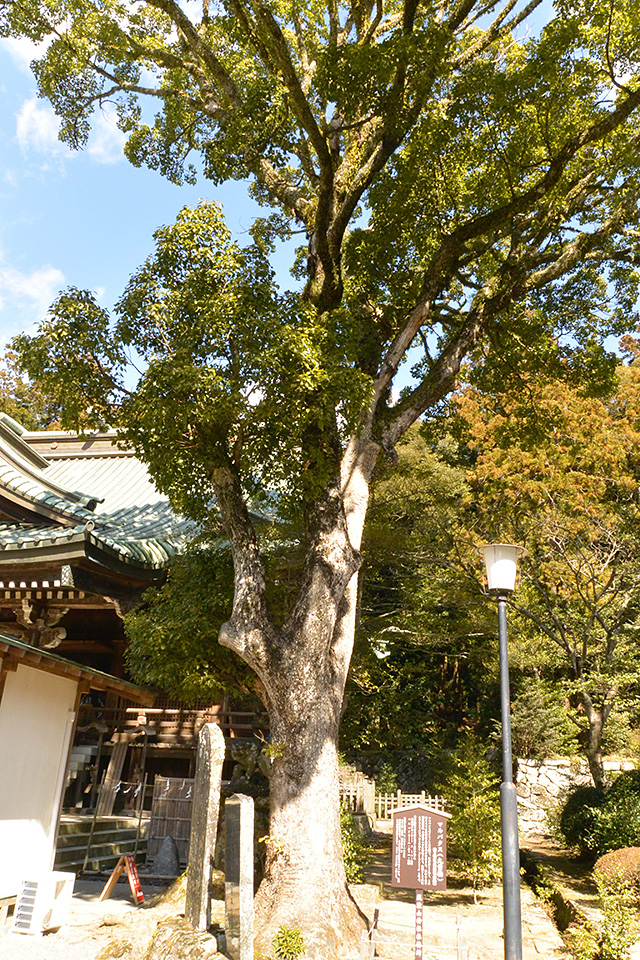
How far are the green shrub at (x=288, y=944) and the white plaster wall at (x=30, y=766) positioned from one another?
352 centimetres

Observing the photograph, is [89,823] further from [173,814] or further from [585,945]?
[585,945]

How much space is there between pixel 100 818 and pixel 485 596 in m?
9.35

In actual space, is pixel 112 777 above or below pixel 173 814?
above

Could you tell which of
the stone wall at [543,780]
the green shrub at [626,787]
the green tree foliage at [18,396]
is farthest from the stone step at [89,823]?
the green tree foliage at [18,396]

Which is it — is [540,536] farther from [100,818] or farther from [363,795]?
[100,818]

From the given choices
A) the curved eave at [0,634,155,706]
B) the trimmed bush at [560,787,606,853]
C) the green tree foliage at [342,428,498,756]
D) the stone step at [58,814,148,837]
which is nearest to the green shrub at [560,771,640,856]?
the trimmed bush at [560,787,606,853]

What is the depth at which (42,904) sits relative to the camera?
25.4 feet

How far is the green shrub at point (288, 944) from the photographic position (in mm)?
6336

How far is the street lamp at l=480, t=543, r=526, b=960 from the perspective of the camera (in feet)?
18.0

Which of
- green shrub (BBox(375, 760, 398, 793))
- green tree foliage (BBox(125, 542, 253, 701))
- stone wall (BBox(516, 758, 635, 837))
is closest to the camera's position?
green tree foliage (BBox(125, 542, 253, 701))

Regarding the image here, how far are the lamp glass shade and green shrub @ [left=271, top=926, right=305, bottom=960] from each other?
3.69 m

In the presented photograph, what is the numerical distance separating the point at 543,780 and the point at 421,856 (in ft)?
55.3

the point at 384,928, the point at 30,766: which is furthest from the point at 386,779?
the point at 30,766

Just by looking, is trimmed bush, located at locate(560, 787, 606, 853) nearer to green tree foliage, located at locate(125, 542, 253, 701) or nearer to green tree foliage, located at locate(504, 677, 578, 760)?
green tree foliage, located at locate(504, 677, 578, 760)
